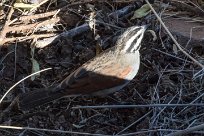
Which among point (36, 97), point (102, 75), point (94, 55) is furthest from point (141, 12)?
point (36, 97)

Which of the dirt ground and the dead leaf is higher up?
the dead leaf

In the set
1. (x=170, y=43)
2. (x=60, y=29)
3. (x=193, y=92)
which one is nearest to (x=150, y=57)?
(x=170, y=43)

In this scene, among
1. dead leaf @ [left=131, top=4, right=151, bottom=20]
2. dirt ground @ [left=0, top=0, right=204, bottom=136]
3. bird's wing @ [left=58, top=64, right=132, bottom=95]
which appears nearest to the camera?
→ dirt ground @ [left=0, top=0, right=204, bottom=136]

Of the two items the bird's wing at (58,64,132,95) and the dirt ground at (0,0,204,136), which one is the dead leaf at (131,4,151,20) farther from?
the bird's wing at (58,64,132,95)

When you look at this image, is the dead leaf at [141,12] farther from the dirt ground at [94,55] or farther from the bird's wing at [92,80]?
the bird's wing at [92,80]

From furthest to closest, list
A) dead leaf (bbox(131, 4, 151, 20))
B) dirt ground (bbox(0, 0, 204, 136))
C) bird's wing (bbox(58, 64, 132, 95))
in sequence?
1. dead leaf (bbox(131, 4, 151, 20))
2. bird's wing (bbox(58, 64, 132, 95))
3. dirt ground (bbox(0, 0, 204, 136))

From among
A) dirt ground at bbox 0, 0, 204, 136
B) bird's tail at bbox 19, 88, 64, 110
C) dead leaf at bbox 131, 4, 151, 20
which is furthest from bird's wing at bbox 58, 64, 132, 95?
dead leaf at bbox 131, 4, 151, 20

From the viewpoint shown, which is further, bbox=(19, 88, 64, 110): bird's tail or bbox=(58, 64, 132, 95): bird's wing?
bbox=(58, 64, 132, 95): bird's wing
